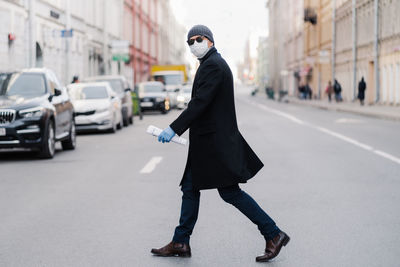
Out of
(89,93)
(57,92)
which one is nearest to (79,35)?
(89,93)

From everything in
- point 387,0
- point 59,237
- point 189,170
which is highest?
point 387,0

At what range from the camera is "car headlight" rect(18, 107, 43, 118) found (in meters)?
13.2

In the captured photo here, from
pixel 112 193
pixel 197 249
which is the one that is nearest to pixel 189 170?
pixel 197 249

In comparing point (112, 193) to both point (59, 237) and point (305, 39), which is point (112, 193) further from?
point (305, 39)

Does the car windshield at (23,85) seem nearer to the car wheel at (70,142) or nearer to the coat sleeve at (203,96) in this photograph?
the car wheel at (70,142)

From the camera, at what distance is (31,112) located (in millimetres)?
13219

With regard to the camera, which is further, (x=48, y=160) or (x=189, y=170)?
(x=48, y=160)

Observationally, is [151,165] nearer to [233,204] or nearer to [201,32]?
[233,204]

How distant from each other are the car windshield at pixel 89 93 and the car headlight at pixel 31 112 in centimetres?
874

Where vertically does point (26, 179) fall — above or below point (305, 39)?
below

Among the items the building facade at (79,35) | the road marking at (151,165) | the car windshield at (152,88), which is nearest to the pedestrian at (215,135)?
the road marking at (151,165)

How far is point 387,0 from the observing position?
4541 cm

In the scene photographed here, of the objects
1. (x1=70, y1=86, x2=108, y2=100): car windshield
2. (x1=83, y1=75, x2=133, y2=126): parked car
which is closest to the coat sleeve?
(x1=70, y1=86, x2=108, y2=100): car windshield

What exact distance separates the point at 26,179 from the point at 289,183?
366 cm
